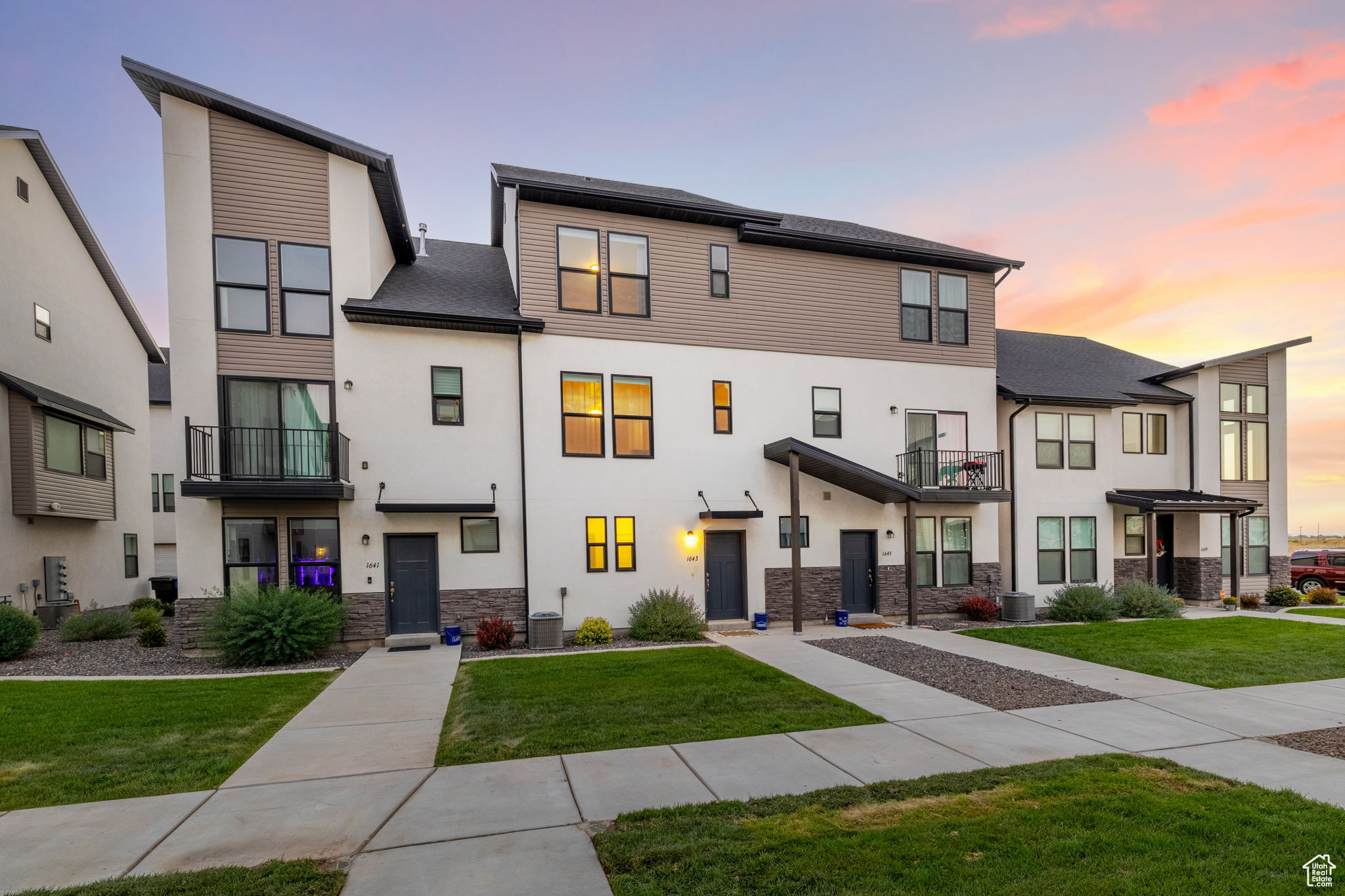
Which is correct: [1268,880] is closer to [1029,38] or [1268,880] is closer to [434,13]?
[1029,38]

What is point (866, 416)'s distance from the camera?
572 inches

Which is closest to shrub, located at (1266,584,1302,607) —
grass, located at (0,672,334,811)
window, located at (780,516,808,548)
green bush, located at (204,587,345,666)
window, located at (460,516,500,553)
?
window, located at (780,516,808,548)

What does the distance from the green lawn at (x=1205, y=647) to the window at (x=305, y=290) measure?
47.8 ft

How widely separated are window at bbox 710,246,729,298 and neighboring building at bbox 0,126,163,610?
16139 mm

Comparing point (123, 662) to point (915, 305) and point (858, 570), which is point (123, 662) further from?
point (915, 305)

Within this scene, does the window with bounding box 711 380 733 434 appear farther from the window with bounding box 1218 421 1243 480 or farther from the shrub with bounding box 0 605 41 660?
the window with bounding box 1218 421 1243 480

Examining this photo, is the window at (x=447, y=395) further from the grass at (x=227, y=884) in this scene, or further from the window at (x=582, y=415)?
the grass at (x=227, y=884)

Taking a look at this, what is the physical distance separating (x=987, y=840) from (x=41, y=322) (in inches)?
879

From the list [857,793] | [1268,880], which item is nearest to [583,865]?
[857,793]

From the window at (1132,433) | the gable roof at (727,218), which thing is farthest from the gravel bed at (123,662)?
the window at (1132,433)

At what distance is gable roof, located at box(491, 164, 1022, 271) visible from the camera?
40.7ft

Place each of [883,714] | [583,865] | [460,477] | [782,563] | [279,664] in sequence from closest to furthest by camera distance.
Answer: [583,865]
[883,714]
[279,664]
[460,477]
[782,563]

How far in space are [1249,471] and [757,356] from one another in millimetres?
16598

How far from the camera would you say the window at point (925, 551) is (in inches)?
581
